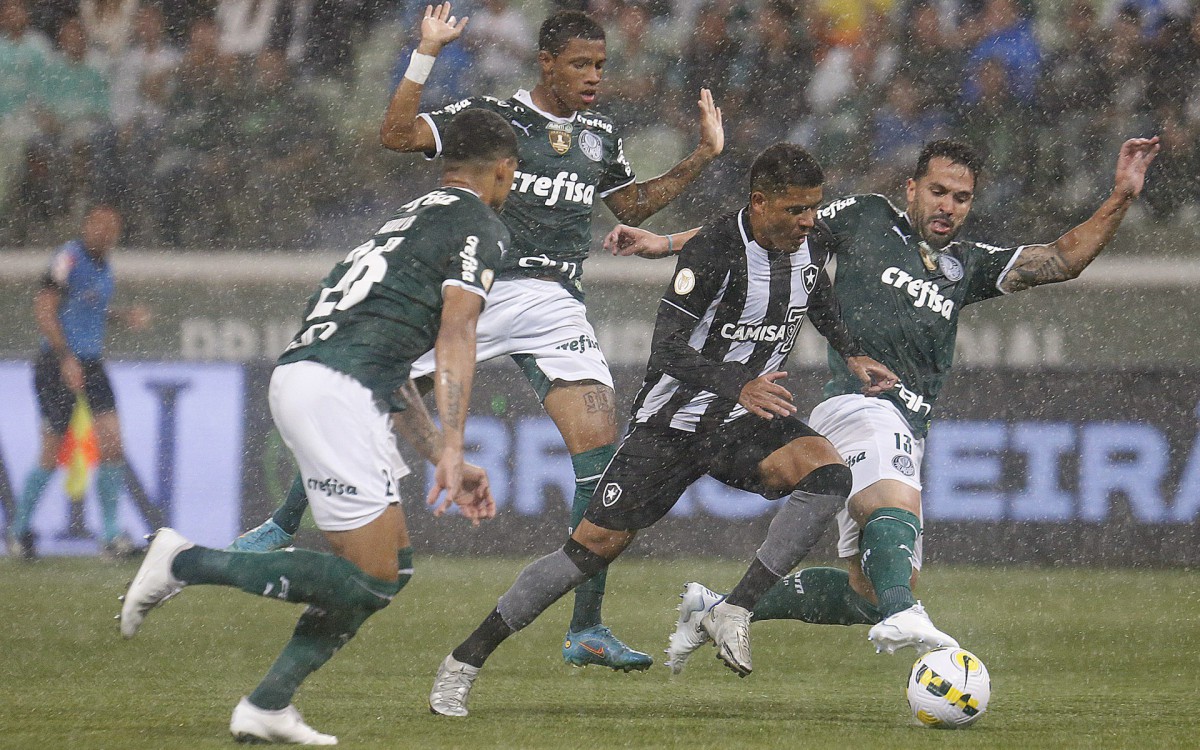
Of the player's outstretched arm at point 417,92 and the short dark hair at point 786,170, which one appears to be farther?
the player's outstretched arm at point 417,92

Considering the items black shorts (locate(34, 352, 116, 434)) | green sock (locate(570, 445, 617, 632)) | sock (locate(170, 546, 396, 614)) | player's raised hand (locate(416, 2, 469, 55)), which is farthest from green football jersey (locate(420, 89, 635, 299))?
black shorts (locate(34, 352, 116, 434))

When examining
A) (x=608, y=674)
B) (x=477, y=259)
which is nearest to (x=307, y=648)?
(x=477, y=259)

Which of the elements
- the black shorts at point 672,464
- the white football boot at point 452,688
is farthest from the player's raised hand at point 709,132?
the white football boot at point 452,688

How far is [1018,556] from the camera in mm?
9594

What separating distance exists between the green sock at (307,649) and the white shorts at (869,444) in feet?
5.83

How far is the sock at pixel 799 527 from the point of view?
5070 millimetres

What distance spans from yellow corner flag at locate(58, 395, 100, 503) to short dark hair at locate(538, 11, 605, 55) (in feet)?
15.9

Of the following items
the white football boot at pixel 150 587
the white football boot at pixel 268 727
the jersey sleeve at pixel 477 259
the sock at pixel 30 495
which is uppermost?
the jersey sleeve at pixel 477 259

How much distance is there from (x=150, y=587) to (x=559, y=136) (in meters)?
2.68

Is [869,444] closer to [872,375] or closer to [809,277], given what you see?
[872,375]

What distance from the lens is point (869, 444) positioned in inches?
212

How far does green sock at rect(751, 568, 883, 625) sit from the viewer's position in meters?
5.63

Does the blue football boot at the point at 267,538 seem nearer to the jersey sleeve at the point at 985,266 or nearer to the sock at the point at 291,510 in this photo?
the sock at the point at 291,510

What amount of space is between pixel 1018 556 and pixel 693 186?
137 inches
